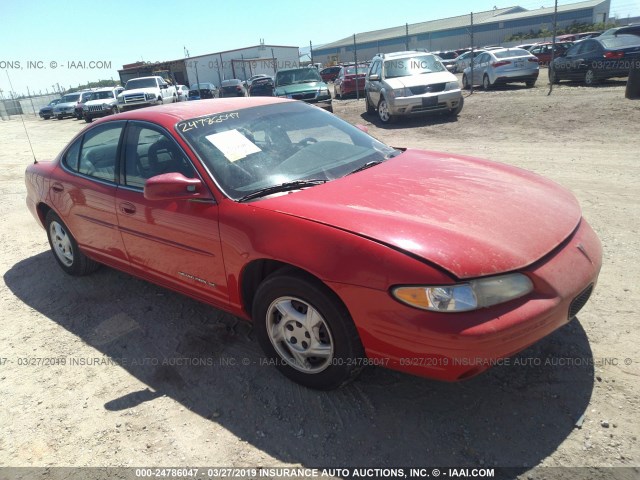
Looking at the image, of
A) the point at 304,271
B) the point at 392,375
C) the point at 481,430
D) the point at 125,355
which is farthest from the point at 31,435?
the point at 481,430

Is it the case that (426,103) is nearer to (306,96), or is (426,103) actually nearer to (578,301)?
(306,96)

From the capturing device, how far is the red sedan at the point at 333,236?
7.19 ft

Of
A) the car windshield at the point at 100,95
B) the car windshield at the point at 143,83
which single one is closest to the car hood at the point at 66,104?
the car windshield at the point at 100,95

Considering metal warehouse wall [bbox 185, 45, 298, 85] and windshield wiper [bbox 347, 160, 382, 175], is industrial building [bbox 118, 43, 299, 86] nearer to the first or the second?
metal warehouse wall [bbox 185, 45, 298, 85]

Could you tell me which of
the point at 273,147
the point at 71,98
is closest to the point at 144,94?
the point at 71,98

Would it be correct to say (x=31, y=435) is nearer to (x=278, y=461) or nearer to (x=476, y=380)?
(x=278, y=461)

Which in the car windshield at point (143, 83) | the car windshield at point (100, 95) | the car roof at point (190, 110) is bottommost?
the car roof at point (190, 110)

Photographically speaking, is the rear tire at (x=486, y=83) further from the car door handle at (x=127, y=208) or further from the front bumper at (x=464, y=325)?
the front bumper at (x=464, y=325)

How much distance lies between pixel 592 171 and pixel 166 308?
5.83 m

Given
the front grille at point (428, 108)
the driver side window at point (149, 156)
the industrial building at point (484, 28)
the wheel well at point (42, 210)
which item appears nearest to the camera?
the driver side window at point (149, 156)

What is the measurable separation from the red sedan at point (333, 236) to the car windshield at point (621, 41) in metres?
14.3

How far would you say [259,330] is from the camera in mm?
2896

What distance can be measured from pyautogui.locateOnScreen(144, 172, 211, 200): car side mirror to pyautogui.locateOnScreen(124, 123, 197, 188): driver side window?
141mm

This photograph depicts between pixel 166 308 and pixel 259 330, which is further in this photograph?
pixel 166 308
